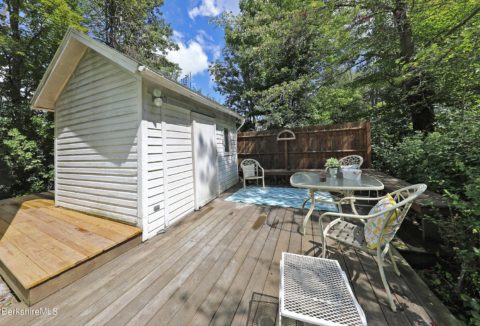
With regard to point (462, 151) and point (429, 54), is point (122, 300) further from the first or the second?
point (429, 54)

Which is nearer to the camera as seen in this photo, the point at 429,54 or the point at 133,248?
the point at 133,248

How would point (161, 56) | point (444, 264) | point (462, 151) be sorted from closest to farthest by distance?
point (444, 264) < point (462, 151) < point (161, 56)

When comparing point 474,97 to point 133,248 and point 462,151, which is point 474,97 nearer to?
point 462,151

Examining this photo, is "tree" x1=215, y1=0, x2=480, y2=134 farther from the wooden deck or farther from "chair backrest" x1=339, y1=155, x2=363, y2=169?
the wooden deck

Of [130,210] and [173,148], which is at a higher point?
[173,148]


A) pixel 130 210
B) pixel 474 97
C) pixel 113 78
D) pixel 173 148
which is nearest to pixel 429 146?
pixel 474 97

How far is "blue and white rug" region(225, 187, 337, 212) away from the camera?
14.1ft

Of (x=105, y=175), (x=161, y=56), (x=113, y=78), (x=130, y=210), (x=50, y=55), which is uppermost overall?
(x=161, y=56)

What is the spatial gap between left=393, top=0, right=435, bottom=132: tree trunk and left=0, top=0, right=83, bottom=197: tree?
10.1 metres

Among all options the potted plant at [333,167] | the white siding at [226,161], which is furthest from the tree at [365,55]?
the potted plant at [333,167]

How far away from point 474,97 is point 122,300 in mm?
8410

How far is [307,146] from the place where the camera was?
6.77 m

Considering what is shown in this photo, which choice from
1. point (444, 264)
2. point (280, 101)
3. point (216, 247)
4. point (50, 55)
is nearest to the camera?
point (444, 264)

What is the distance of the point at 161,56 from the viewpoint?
10117mm
